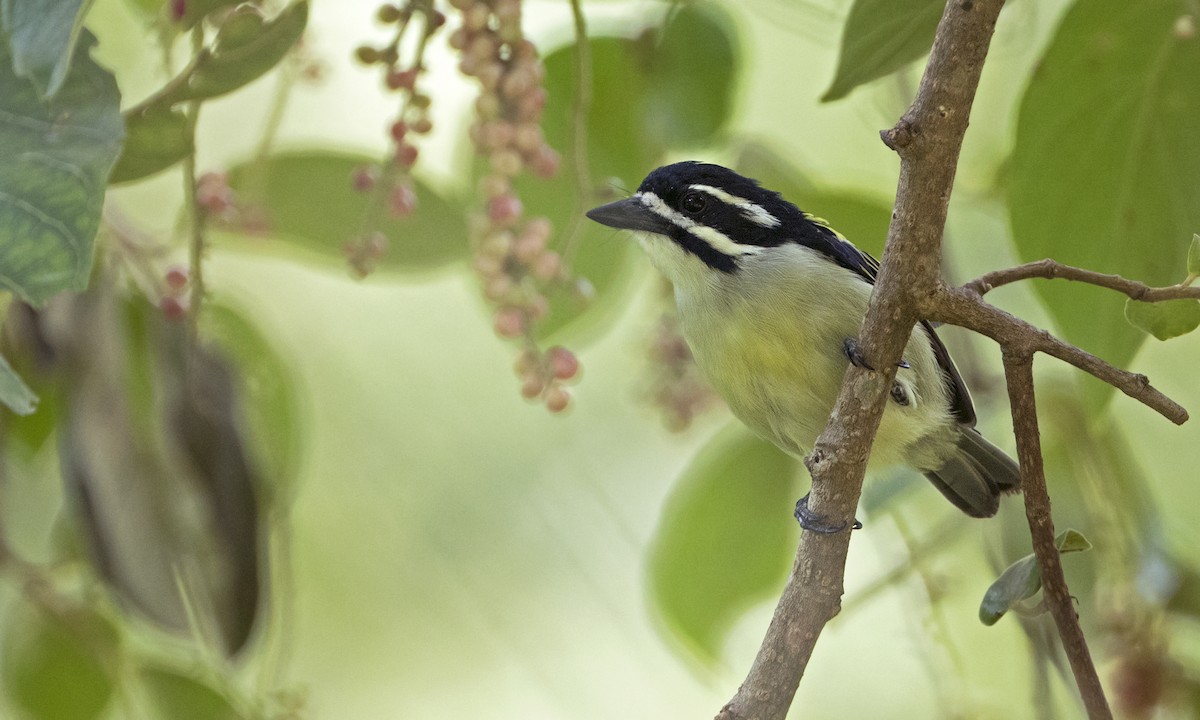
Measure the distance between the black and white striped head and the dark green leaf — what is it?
90cm

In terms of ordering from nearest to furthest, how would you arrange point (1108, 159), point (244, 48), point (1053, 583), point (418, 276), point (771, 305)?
point (1053, 583) → point (244, 48) → point (1108, 159) → point (771, 305) → point (418, 276)

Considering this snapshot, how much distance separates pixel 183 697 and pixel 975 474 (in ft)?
5.32

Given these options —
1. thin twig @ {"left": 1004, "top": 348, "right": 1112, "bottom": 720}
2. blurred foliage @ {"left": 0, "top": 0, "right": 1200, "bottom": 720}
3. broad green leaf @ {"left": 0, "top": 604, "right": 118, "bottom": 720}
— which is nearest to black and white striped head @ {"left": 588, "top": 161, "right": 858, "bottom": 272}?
blurred foliage @ {"left": 0, "top": 0, "right": 1200, "bottom": 720}

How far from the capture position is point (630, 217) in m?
2.22

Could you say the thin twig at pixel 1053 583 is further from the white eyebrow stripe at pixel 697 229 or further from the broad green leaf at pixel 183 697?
the broad green leaf at pixel 183 697

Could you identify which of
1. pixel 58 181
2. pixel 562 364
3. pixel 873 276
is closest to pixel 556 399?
pixel 562 364

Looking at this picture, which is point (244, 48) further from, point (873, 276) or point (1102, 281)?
point (873, 276)

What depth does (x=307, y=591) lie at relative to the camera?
13.7 ft

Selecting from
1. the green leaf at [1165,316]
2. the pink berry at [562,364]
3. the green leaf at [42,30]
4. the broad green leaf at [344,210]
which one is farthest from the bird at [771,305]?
the green leaf at [42,30]

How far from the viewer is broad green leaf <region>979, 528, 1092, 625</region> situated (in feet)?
4.75

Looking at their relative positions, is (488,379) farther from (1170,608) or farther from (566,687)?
(1170,608)

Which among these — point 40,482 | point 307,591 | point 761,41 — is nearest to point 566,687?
point 307,591

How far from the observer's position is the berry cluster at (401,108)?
5.98 ft

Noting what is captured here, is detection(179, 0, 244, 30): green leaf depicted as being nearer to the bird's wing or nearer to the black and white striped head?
the black and white striped head
